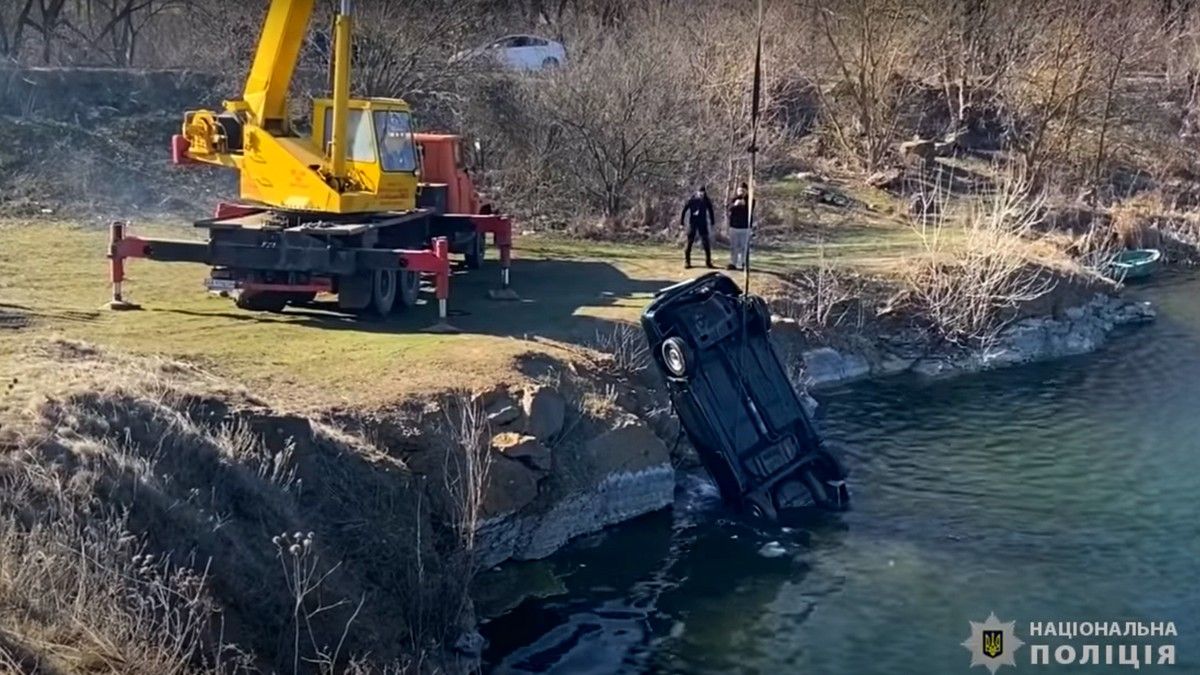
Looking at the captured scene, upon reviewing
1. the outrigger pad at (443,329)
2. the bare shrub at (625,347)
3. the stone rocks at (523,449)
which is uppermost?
the outrigger pad at (443,329)

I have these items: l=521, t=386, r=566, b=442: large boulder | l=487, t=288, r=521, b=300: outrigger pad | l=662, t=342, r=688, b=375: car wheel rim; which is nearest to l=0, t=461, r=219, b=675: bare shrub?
l=521, t=386, r=566, b=442: large boulder

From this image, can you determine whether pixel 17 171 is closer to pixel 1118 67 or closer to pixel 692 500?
pixel 692 500

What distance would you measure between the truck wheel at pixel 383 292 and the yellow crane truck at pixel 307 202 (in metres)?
0.02

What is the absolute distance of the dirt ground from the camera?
16.2 meters

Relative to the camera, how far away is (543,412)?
16469mm

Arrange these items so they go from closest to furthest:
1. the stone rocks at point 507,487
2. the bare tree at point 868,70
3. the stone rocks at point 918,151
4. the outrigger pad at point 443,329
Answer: the stone rocks at point 507,487 → the outrigger pad at point 443,329 → the stone rocks at point 918,151 → the bare tree at point 868,70

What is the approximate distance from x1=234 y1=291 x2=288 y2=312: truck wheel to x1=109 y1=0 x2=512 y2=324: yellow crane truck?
0.7 inches

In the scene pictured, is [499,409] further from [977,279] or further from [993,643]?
[977,279]

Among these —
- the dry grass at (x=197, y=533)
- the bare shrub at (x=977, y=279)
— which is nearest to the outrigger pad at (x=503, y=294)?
the dry grass at (x=197, y=533)

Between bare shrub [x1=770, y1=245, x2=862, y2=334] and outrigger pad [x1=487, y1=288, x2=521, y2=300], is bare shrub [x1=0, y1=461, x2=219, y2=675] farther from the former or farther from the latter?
bare shrub [x1=770, y1=245, x2=862, y2=334]

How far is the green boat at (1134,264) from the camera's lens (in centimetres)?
3198

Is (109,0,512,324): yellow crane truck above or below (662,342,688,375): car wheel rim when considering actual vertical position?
above

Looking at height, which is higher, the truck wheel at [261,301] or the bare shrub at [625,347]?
the truck wheel at [261,301]

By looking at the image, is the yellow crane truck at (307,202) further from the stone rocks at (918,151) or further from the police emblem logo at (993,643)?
the stone rocks at (918,151)
